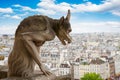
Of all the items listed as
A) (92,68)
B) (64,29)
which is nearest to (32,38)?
(64,29)

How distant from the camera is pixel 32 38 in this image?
101 cm

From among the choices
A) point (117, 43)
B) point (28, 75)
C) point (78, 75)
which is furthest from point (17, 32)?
point (117, 43)

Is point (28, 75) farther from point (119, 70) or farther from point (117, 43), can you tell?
point (117, 43)

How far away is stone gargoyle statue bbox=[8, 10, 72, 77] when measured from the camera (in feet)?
3.35

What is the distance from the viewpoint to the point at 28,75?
1.03 metres

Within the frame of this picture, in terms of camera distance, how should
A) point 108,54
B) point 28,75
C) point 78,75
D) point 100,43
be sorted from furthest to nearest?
point 100,43 < point 108,54 < point 78,75 < point 28,75

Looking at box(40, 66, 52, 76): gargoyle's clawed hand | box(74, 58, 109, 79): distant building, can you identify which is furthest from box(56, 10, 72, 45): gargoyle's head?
box(74, 58, 109, 79): distant building

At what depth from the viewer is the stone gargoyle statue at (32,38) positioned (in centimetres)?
102

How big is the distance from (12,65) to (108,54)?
1944 centimetres

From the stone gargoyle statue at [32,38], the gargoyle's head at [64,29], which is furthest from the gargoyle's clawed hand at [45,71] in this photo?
the gargoyle's head at [64,29]

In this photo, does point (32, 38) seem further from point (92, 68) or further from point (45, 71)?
point (92, 68)

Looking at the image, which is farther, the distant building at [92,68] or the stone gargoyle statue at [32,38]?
the distant building at [92,68]

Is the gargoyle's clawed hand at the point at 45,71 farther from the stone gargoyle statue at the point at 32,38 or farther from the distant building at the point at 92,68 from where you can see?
the distant building at the point at 92,68

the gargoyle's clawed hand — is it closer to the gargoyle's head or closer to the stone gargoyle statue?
the stone gargoyle statue
